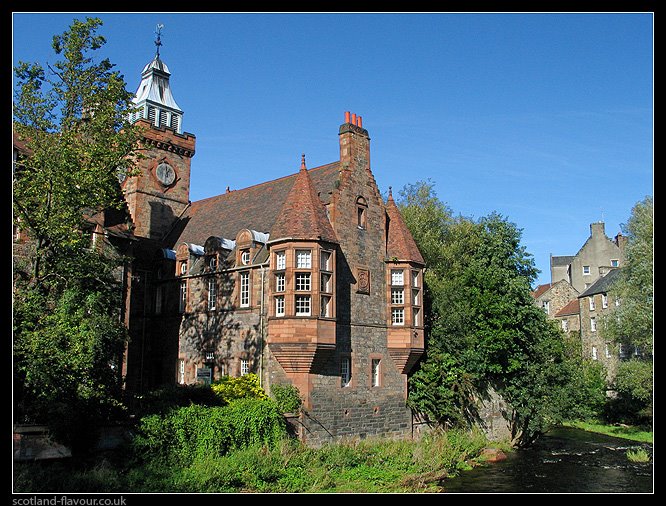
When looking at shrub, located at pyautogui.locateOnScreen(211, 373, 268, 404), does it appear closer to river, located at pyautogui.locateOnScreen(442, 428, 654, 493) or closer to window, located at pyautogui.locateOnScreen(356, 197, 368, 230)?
river, located at pyautogui.locateOnScreen(442, 428, 654, 493)

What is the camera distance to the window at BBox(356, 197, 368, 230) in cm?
3055

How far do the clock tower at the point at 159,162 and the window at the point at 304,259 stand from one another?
15628 mm

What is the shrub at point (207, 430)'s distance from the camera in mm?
21047

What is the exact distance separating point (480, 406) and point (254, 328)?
12.8m

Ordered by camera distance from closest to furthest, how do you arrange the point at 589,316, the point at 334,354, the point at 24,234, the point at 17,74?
the point at 17,74 → the point at 24,234 → the point at 334,354 → the point at 589,316

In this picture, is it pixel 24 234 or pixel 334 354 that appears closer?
pixel 24 234

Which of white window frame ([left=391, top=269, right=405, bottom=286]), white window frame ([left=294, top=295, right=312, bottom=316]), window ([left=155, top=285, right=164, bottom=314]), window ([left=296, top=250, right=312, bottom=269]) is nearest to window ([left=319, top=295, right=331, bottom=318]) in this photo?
white window frame ([left=294, top=295, right=312, bottom=316])

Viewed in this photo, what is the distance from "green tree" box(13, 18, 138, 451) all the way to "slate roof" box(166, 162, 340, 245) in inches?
400

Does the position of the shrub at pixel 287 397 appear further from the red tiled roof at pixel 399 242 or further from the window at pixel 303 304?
the red tiled roof at pixel 399 242

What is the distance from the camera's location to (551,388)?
31.2 metres

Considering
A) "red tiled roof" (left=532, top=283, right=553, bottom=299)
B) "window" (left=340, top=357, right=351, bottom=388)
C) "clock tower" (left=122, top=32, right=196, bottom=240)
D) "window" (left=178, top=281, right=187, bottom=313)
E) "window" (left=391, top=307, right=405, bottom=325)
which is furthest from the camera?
"red tiled roof" (left=532, top=283, right=553, bottom=299)
